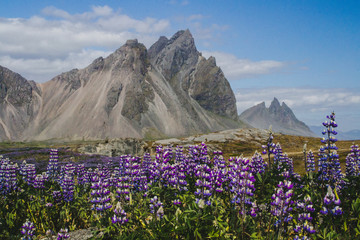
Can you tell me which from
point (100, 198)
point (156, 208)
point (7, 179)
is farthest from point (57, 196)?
point (156, 208)

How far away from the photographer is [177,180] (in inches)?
369

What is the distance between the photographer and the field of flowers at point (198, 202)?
6.77m

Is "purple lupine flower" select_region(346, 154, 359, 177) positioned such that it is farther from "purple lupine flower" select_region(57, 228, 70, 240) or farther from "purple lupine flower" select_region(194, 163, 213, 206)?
"purple lupine flower" select_region(57, 228, 70, 240)

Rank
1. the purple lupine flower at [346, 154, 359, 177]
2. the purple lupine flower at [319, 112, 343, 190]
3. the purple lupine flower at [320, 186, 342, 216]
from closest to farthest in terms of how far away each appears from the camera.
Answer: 1. the purple lupine flower at [320, 186, 342, 216]
2. the purple lupine flower at [319, 112, 343, 190]
3. the purple lupine flower at [346, 154, 359, 177]

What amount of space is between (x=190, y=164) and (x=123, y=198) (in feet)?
9.19

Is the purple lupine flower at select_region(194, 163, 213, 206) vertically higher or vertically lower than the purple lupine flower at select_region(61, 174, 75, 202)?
higher

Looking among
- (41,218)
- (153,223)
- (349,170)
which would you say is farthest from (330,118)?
(41,218)

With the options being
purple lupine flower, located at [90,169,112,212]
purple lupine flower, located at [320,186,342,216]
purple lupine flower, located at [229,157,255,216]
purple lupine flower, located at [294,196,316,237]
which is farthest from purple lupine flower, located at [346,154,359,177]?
purple lupine flower, located at [90,169,112,212]

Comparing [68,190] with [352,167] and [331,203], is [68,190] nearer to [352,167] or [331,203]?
[331,203]

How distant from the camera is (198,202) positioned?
688cm

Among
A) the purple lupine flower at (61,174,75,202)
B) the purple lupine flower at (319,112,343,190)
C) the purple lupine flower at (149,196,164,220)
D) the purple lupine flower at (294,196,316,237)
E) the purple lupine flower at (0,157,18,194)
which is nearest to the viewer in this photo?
the purple lupine flower at (294,196,316,237)

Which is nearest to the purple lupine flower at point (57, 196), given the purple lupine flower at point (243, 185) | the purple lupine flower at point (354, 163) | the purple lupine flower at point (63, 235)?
the purple lupine flower at point (63, 235)

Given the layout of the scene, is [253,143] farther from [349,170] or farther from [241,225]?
[241,225]

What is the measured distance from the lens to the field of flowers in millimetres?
6766
